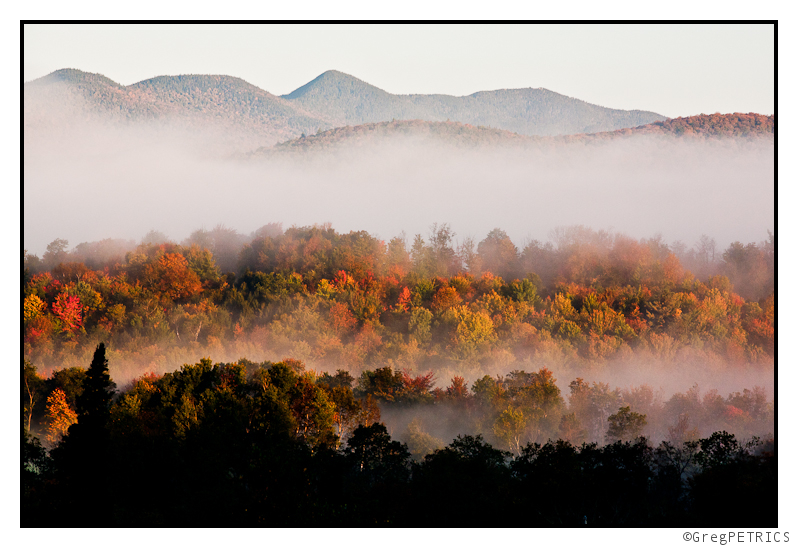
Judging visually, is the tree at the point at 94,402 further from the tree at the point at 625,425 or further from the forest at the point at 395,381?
the tree at the point at 625,425

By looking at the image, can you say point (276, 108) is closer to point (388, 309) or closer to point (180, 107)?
point (180, 107)

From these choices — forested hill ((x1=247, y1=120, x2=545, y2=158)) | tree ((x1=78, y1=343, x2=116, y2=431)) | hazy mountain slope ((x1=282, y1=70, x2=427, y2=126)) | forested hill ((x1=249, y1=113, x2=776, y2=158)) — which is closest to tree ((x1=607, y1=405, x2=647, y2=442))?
tree ((x1=78, y1=343, x2=116, y2=431))

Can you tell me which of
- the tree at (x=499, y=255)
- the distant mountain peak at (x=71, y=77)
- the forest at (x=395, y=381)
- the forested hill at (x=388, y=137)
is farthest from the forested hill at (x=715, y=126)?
the distant mountain peak at (x=71, y=77)

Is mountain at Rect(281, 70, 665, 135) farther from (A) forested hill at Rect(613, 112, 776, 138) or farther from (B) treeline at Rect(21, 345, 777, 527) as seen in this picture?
(B) treeline at Rect(21, 345, 777, 527)

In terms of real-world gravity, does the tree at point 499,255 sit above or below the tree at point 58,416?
above

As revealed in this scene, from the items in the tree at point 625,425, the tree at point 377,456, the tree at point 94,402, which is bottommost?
the tree at point 625,425

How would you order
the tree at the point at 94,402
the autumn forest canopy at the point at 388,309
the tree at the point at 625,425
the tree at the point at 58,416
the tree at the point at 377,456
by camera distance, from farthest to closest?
1. the tree at the point at 625,425
2. the tree at the point at 58,416
3. the tree at the point at 94,402
4. the tree at the point at 377,456
5. the autumn forest canopy at the point at 388,309
